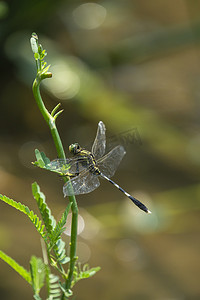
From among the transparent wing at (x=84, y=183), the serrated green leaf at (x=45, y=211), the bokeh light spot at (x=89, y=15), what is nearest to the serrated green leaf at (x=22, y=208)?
the serrated green leaf at (x=45, y=211)

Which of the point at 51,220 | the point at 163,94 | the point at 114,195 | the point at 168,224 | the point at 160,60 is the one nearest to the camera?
the point at 51,220

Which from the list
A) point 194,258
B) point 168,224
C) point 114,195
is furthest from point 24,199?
point 194,258

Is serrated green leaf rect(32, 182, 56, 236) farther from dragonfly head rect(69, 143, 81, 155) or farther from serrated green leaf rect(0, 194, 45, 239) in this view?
dragonfly head rect(69, 143, 81, 155)

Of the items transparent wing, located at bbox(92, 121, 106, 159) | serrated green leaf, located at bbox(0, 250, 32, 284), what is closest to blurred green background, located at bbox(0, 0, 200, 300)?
transparent wing, located at bbox(92, 121, 106, 159)

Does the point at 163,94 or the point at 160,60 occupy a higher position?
the point at 160,60

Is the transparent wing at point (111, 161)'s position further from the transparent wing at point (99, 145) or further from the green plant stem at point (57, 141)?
the green plant stem at point (57, 141)

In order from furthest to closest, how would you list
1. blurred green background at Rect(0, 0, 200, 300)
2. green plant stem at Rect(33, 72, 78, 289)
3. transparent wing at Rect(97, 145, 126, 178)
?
blurred green background at Rect(0, 0, 200, 300), transparent wing at Rect(97, 145, 126, 178), green plant stem at Rect(33, 72, 78, 289)

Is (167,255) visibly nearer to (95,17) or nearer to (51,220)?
(51,220)
